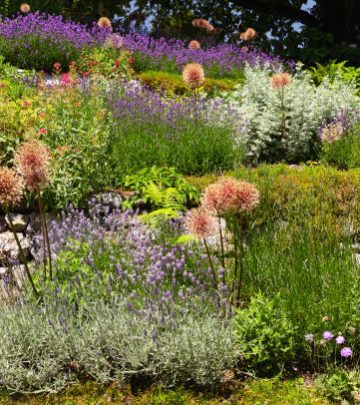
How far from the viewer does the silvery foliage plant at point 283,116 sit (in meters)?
8.66

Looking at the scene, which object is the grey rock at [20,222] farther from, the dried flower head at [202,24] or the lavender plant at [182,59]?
the dried flower head at [202,24]

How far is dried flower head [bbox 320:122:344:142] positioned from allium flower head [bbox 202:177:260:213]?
178 inches

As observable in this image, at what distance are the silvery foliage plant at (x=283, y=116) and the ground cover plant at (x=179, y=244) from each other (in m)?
0.03

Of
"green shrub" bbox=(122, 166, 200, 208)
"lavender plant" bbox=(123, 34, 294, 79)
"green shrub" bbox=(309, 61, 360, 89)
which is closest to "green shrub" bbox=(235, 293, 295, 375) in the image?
"green shrub" bbox=(122, 166, 200, 208)

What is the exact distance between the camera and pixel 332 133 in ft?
27.6

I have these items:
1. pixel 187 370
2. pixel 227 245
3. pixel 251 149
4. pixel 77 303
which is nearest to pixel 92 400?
pixel 187 370

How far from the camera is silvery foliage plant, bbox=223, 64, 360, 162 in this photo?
8656 mm

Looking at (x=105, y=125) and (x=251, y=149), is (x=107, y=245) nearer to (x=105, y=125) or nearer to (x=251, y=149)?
(x=105, y=125)

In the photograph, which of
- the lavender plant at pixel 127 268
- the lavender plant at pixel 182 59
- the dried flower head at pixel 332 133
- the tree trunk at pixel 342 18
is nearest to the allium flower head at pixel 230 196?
the lavender plant at pixel 127 268

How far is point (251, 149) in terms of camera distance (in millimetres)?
8594

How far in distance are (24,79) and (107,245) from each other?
5029 mm

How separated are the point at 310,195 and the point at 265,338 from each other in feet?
7.01

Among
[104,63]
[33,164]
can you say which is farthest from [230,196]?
[104,63]

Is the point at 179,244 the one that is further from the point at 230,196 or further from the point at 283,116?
the point at 283,116
